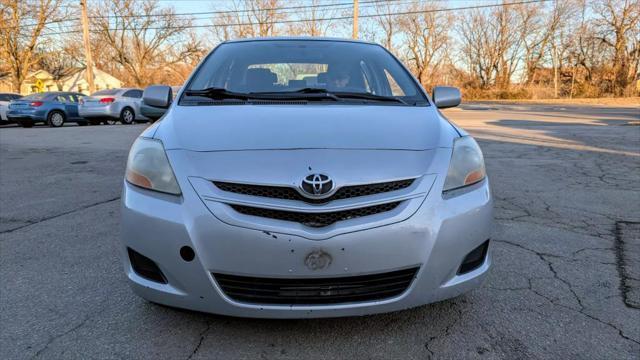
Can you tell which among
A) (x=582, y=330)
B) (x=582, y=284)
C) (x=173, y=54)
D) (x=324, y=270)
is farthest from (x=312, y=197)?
(x=173, y=54)

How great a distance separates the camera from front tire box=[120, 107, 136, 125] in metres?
16.8

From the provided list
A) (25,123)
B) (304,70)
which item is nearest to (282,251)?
(304,70)

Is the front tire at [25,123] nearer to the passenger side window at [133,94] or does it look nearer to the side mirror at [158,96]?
the passenger side window at [133,94]

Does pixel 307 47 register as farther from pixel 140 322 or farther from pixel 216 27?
pixel 216 27

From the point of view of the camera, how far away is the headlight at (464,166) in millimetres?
2053

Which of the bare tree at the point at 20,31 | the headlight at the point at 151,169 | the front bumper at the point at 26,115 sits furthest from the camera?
the bare tree at the point at 20,31

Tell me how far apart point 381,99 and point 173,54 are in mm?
49397

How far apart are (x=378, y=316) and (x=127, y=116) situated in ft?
55.1

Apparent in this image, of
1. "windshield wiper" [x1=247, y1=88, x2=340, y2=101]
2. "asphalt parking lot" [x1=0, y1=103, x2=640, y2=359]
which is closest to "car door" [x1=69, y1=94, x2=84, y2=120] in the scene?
"asphalt parking lot" [x1=0, y1=103, x2=640, y2=359]

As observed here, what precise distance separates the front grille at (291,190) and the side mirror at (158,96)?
1526 mm

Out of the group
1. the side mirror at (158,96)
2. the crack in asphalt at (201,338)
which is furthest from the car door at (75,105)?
the crack in asphalt at (201,338)

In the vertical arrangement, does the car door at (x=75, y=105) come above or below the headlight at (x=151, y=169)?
above

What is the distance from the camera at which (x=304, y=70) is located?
331cm

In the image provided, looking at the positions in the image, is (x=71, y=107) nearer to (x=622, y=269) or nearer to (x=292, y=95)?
(x=292, y=95)
